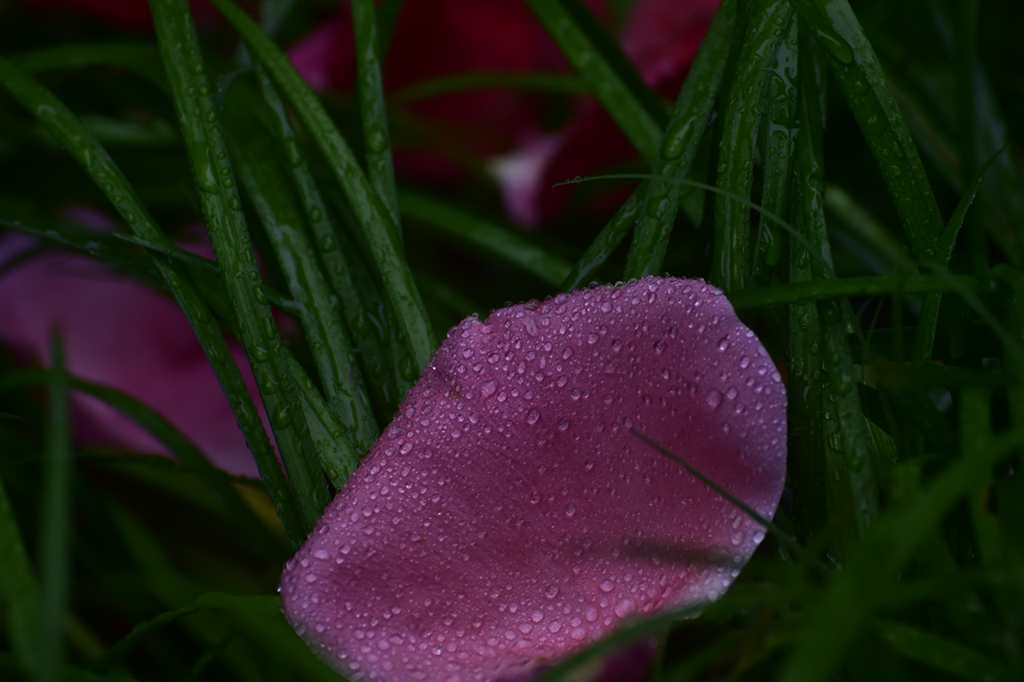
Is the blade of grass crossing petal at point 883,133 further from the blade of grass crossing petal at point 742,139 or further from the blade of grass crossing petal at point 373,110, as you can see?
the blade of grass crossing petal at point 373,110

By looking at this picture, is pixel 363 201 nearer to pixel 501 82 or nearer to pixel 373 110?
pixel 373 110

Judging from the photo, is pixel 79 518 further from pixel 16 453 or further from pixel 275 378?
pixel 275 378

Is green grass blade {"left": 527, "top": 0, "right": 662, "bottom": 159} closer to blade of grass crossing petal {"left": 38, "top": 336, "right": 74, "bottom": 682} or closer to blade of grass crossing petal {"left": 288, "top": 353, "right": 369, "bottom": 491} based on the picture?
→ blade of grass crossing petal {"left": 288, "top": 353, "right": 369, "bottom": 491}

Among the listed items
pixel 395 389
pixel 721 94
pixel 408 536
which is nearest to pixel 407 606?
pixel 408 536

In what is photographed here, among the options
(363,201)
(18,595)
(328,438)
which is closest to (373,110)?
(363,201)

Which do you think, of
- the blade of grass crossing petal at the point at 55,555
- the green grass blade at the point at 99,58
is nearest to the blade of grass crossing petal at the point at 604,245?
the blade of grass crossing petal at the point at 55,555
